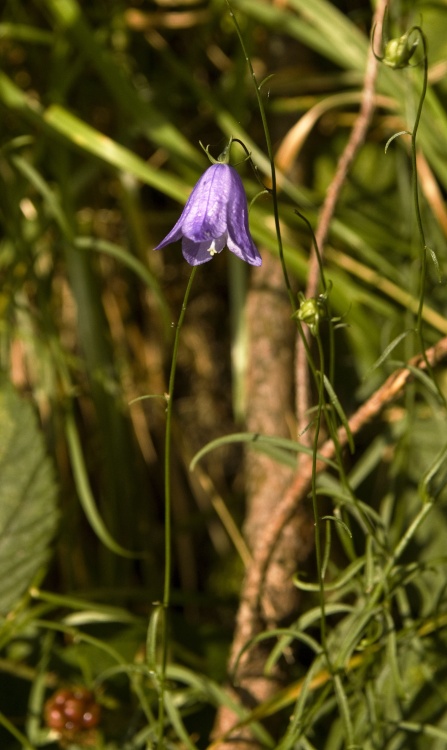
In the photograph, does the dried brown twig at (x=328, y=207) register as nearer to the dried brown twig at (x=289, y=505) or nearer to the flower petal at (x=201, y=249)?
the dried brown twig at (x=289, y=505)

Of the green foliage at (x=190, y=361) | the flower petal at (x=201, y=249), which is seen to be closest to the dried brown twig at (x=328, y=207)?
the green foliage at (x=190, y=361)

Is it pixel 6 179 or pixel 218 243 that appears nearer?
pixel 218 243

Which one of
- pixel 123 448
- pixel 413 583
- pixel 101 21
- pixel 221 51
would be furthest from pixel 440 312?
pixel 101 21

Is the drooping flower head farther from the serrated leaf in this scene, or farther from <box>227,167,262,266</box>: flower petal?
the serrated leaf

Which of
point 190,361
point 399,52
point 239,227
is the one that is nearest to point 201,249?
point 239,227

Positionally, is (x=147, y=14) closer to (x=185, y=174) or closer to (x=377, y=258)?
(x=185, y=174)

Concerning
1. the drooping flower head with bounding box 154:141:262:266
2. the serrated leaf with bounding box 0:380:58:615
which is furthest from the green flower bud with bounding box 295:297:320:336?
the serrated leaf with bounding box 0:380:58:615
